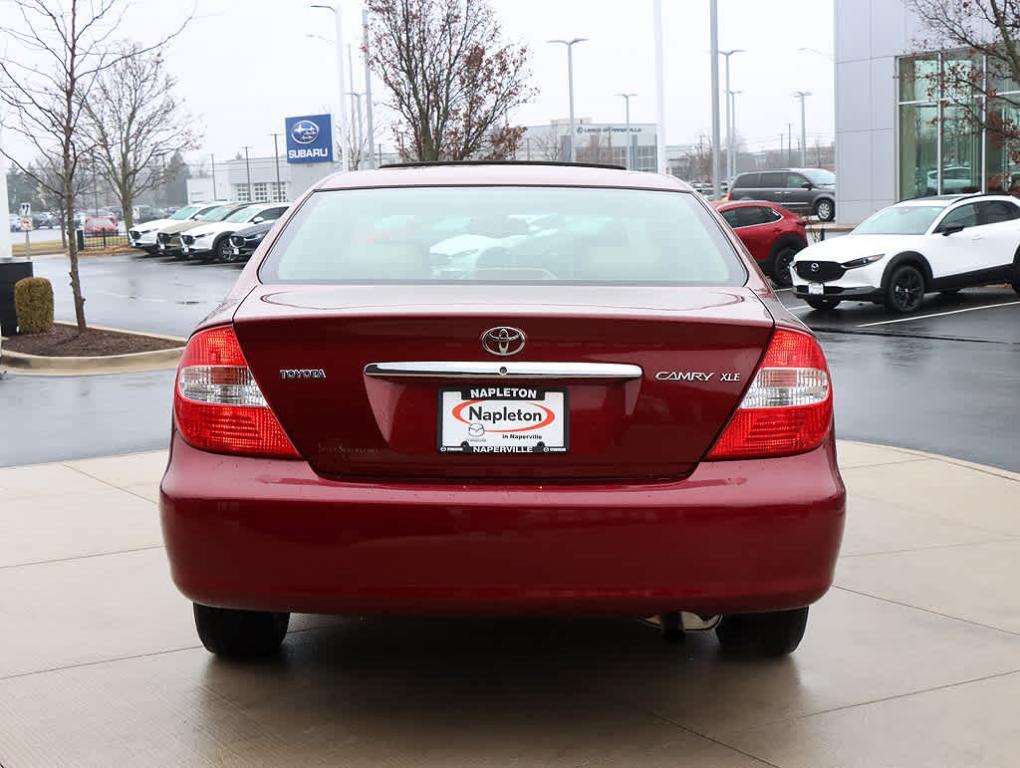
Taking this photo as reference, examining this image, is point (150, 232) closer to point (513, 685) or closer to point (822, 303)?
point (822, 303)

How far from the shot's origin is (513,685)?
14.3 ft

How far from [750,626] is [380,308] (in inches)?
→ 69.5

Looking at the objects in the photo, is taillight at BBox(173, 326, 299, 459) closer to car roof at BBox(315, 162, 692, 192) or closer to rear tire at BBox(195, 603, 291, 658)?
rear tire at BBox(195, 603, 291, 658)

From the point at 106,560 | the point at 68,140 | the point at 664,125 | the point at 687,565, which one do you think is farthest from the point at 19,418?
the point at 664,125

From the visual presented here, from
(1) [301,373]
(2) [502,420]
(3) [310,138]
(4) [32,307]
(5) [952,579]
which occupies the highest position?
(3) [310,138]

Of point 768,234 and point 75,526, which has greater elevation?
point 768,234

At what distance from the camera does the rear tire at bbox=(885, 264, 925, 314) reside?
19.0m

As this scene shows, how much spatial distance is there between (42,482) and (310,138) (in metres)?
46.2

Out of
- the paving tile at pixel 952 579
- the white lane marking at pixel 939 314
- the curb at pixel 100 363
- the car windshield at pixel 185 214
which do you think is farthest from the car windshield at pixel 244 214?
the paving tile at pixel 952 579

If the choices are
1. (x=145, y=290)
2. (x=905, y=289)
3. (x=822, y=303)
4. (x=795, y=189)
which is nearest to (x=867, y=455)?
(x=905, y=289)

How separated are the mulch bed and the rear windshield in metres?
11.2

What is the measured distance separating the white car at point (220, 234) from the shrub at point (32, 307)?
62.5 feet

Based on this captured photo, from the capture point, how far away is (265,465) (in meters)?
3.66

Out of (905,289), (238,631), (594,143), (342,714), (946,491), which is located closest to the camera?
(342,714)
